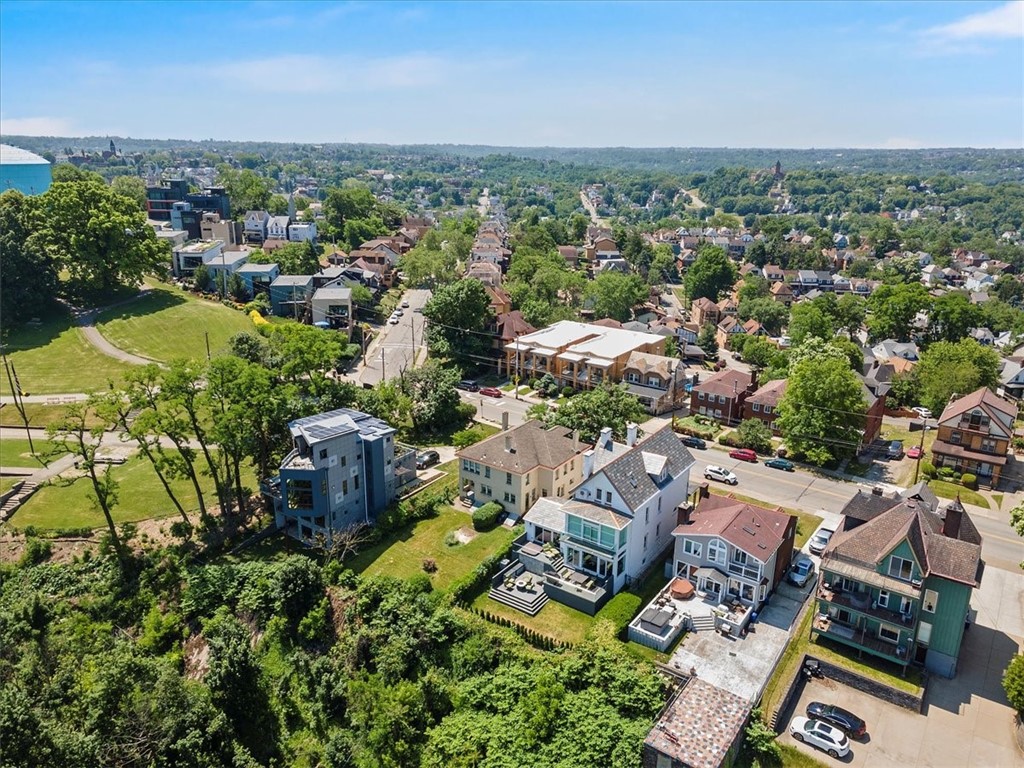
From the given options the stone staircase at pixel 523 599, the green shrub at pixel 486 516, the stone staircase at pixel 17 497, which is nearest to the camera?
the stone staircase at pixel 523 599

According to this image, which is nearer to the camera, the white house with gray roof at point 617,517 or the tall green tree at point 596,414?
the white house with gray roof at point 617,517

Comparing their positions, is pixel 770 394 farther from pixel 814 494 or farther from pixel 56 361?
pixel 56 361

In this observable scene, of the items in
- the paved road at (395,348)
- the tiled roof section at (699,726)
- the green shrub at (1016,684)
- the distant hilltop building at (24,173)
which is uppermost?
the distant hilltop building at (24,173)

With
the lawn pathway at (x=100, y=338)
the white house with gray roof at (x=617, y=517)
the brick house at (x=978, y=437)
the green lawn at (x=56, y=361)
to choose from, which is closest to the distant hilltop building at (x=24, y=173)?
the lawn pathway at (x=100, y=338)

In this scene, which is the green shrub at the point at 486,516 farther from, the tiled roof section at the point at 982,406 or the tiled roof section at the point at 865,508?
the tiled roof section at the point at 982,406

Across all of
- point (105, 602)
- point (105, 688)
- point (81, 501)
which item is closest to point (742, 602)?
point (105, 688)

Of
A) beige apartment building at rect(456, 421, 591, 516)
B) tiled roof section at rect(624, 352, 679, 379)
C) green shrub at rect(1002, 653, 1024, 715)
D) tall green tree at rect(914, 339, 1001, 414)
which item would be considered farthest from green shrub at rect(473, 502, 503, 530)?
tall green tree at rect(914, 339, 1001, 414)
